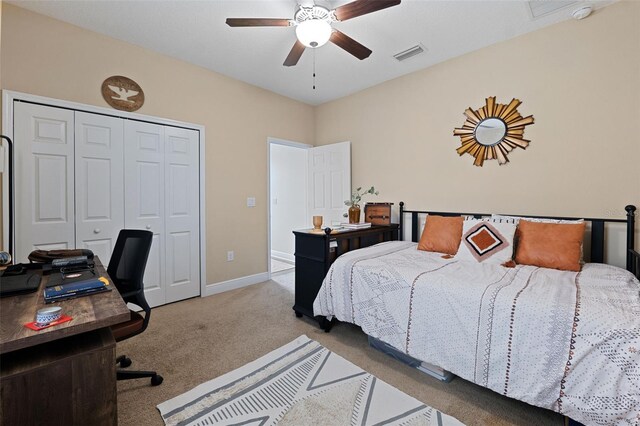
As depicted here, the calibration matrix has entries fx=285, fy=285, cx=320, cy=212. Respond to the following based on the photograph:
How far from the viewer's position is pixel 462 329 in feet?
5.48

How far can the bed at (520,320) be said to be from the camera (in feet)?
4.12

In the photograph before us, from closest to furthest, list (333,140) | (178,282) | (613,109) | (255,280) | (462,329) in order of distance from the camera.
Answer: (462,329) → (613,109) → (178,282) → (255,280) → (333,140)

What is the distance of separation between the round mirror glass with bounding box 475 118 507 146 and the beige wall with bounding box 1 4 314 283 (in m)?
2.49

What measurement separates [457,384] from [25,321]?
2184 millimetres

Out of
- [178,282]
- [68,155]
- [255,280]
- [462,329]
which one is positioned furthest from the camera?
[255,280]

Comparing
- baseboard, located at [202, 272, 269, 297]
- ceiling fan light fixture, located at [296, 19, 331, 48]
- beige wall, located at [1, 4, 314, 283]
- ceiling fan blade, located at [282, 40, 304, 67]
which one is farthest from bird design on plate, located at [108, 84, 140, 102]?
baseboard, located at [202, 272, 269, 297]

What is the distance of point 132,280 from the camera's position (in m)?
1.83

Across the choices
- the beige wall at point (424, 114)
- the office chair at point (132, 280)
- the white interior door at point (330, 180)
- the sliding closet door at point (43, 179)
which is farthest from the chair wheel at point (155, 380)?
the white interior door at point (330, 180)

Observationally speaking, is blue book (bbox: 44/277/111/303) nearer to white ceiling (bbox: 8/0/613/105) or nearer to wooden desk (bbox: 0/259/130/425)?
wooden desk (bbox: 0/259/130/425)

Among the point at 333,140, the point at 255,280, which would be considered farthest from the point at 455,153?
the point at 255,280

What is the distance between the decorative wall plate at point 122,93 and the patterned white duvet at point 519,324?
2673 millimetres

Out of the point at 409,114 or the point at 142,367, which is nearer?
the point at 142,367

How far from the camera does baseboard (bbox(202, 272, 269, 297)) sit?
3.46 m

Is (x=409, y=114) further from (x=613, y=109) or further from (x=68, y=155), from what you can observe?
(x=68, y=155)
